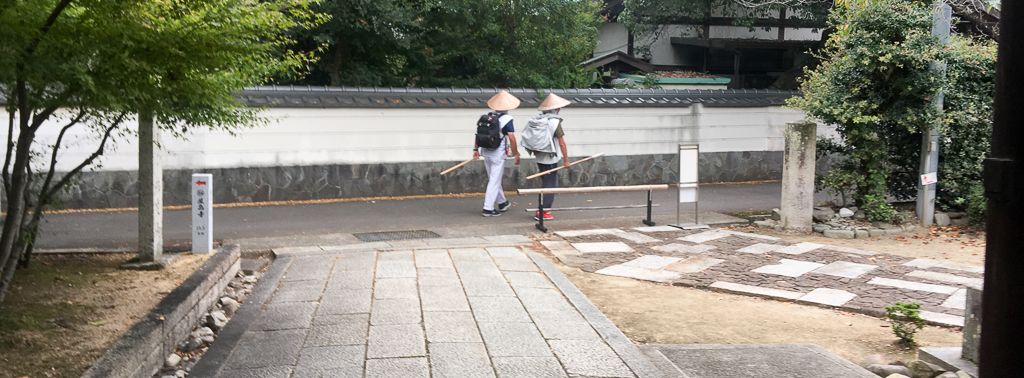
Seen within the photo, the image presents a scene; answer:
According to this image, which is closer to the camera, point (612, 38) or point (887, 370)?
point (887, 370)

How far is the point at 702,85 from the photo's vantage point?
60.4 feet

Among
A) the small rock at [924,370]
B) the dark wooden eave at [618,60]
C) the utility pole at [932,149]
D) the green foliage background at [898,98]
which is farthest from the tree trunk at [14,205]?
the dark wooden eave at [618,60]

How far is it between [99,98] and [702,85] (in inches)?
634

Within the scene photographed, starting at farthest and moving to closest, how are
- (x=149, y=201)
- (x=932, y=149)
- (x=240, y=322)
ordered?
(x=932, y=149), (x=149, y=201), (x=240, y=322)

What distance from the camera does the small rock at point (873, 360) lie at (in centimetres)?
459

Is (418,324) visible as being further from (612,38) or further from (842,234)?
(612,38)

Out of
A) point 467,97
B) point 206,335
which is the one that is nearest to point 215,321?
point 206,335

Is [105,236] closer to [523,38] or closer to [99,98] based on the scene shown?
[99,98]

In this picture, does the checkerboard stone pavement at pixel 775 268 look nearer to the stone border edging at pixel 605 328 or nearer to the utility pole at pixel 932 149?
the stone border edging at pixel 605 328

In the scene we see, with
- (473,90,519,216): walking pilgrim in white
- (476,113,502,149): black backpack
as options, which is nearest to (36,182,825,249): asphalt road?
(473,90,519,216): walking pilgrim in white

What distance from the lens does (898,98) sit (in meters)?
9.48

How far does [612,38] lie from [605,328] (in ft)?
60.5

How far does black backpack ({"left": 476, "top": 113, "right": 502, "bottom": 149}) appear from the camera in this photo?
10.2m

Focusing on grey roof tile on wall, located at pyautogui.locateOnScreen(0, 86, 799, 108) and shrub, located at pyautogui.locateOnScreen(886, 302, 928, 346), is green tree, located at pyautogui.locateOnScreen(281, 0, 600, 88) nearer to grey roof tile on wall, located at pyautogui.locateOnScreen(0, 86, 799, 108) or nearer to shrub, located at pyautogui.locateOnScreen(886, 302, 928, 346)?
grey roof tile on wall, located at pyautogui.locateOnScreen(0, 86, 799, 108)
